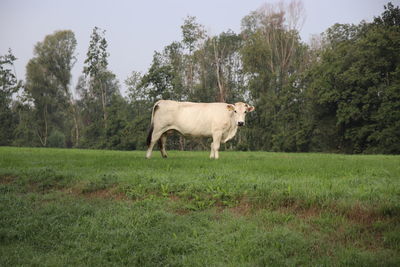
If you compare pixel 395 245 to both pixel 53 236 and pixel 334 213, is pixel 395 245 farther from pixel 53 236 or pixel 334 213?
pixel 53 236

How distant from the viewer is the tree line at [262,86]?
34219 mm

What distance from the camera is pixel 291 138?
41.8m

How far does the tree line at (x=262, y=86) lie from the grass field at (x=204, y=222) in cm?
2739

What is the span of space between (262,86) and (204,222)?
42179mm

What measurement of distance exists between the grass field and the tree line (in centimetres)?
2739

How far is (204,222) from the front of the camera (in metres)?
6.55

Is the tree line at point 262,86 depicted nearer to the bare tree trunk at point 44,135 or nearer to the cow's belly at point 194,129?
the bare tree trunk at point 44,135

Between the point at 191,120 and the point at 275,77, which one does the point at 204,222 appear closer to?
the point at 191,120

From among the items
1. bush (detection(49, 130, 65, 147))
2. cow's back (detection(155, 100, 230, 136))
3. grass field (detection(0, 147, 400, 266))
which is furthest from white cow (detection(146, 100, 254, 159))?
bush (detection(49, 130, 65, 147))

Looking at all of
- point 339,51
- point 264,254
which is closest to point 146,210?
point 264,254

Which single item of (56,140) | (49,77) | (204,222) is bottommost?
(204,222)

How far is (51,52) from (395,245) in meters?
62.5

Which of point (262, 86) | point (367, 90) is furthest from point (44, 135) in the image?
point (367, 90)

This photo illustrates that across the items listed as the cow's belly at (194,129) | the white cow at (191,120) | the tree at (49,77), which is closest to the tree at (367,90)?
the white cow at (191,120)
